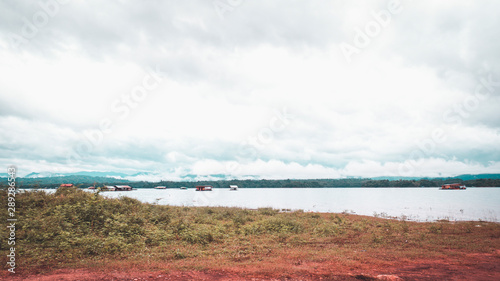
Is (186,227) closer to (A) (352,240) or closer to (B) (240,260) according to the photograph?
(B) (240,260)

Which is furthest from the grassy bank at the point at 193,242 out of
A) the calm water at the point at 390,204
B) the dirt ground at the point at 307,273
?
the calm water at the point at 390,204

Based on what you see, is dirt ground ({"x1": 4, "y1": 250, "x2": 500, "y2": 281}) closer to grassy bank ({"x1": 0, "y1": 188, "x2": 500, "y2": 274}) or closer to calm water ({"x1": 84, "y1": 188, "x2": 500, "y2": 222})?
grassy bank ({"x1": 0, "y1": 188, "x2": 500, "y2": 274})

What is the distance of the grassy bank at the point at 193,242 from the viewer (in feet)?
38.4

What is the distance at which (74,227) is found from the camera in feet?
53.6

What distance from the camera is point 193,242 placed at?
1641 centimetres

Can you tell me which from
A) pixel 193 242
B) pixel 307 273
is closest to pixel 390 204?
pixel 193 242

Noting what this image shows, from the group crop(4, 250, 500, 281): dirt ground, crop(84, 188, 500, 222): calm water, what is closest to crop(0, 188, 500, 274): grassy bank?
crop(4, 250, 500, 281): dirt ground

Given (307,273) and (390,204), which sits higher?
(307,273)

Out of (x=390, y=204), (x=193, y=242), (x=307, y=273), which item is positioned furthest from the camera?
(x=390, y=204)

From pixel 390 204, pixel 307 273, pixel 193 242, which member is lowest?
pixel 390 204

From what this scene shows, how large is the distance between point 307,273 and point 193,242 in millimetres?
8603

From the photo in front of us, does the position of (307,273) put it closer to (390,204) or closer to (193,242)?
(193,242)

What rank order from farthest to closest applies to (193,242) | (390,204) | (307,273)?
(390,204) → (193,242) → (307,273)

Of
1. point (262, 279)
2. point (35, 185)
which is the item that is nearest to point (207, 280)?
point (262, 279)
